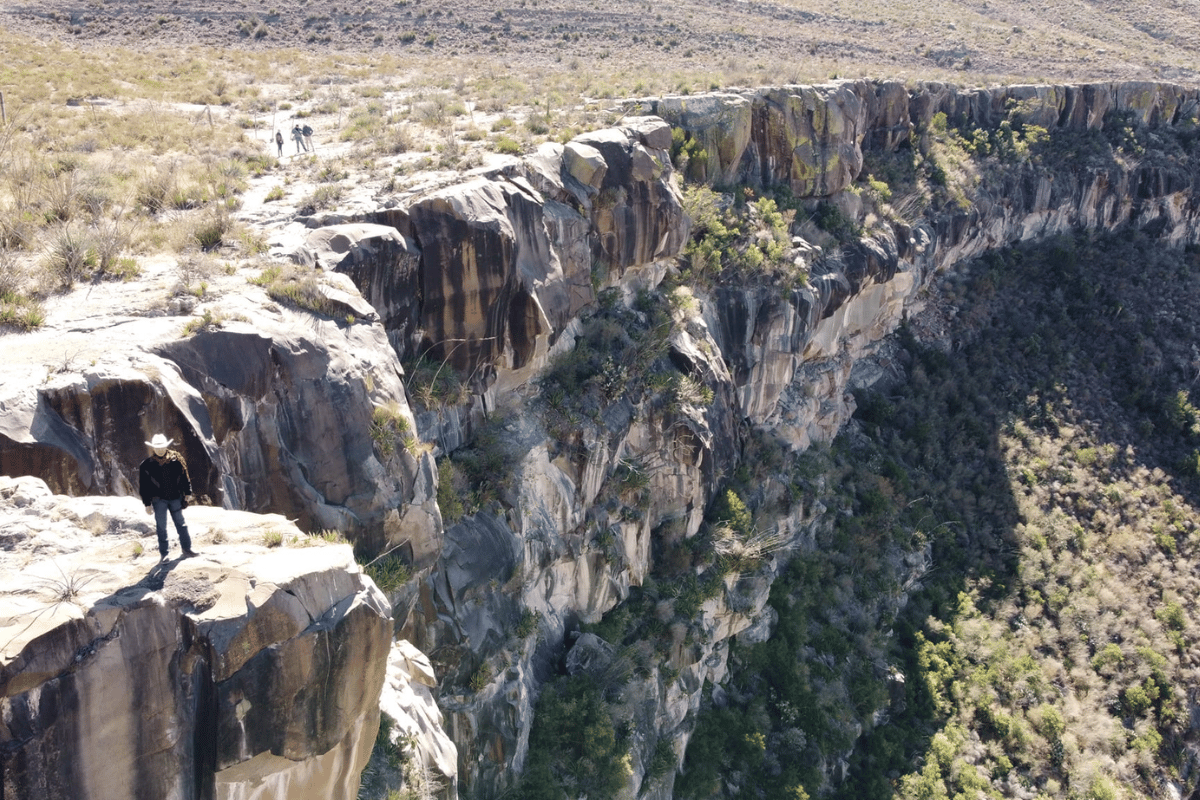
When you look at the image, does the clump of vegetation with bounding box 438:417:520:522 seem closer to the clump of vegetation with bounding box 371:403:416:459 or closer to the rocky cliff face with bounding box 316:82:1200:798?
the rocky cliff face with bounding box 316:82:1200:798

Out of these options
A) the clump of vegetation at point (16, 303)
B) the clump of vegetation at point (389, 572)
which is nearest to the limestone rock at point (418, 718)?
the clump of vegetation at point (389, 572)

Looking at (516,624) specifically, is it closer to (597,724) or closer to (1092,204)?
(597,724)

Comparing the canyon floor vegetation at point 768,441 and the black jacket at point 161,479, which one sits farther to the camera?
the canyon floor vegetation at point 768,441

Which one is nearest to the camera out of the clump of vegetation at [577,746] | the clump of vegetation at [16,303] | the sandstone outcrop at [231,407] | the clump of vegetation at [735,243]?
the sandstone outcrop at [231,407]

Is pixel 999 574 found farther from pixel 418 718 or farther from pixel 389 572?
pixel 389 572

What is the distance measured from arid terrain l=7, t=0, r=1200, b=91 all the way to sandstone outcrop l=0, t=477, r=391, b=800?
27.0 m

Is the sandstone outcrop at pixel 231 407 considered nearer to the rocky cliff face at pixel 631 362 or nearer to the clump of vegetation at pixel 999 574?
the rocky cliff face at pixel 631 362

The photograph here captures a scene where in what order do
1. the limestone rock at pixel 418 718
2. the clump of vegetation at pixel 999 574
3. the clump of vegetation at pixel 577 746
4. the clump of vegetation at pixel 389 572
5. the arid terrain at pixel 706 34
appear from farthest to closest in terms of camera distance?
the arid terrain at pixel 706 34 → the clump of vegetation at pixel 999 574 → the clump of vegetation at pixel 577 746 → the clump of vegetation at pixel 389 572 → the limestone rock at pixel 418 718

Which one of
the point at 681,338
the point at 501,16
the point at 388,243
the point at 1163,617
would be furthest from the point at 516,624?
the point at 501,16

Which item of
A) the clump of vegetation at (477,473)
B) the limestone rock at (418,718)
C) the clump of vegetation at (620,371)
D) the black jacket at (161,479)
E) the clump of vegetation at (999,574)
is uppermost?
the black jacket at (161,479)

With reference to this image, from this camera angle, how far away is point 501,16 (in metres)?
47.2

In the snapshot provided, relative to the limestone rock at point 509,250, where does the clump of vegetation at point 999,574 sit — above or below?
below

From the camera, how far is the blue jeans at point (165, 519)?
7730mm

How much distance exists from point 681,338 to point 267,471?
14.0m
